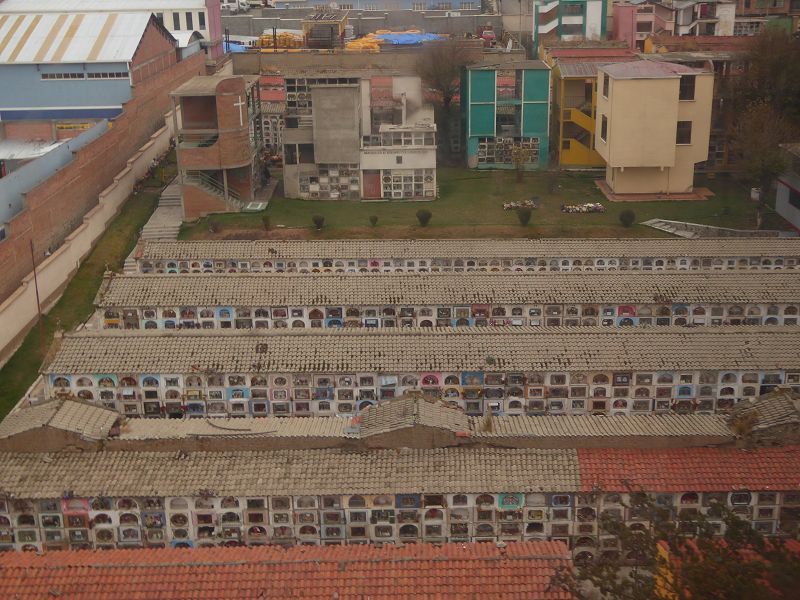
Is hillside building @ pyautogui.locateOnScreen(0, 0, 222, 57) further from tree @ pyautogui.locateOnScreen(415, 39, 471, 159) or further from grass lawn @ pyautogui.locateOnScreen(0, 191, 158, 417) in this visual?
grass lawn @ pyautogui.locateOnScreen(0, 191, 158, 417)

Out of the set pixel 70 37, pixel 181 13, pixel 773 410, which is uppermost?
pixel 181 13

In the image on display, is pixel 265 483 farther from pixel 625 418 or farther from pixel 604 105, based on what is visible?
pixel 604 105

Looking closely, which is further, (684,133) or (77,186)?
(684,133)

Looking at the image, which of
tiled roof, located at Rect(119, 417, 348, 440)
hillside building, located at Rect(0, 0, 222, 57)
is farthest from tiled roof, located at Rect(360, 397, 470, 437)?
hillside building, located at Rect(0, 0, 222, 57)

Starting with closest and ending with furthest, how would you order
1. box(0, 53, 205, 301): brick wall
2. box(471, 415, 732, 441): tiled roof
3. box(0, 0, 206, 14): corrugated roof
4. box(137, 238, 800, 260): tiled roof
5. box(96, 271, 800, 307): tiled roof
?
box(471, 415, 732, 441): tiled roof → box(96, 271, 800, 307): tiled roof → box(0, 53, 205, 301): brick wall → box(137, 238, 800, 260): tiled roof → box(0, 0, 206, 14): corrugated roof

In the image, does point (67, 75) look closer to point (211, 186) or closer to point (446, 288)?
point (211, 186)

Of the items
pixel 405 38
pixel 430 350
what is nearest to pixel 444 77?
pixel 405 38
